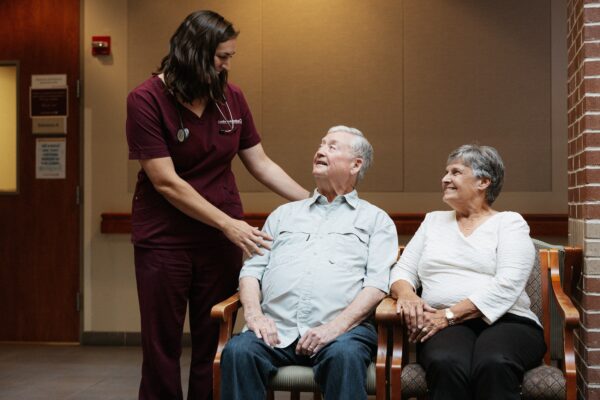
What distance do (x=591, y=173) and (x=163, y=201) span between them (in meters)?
1.60

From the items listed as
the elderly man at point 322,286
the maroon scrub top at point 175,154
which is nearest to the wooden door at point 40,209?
the maroon scrub top at point 175,154

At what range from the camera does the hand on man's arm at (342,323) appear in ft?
8.48

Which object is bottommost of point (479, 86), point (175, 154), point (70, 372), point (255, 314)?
point (70, 372)

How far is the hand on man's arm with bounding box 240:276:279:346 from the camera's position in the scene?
2660mm

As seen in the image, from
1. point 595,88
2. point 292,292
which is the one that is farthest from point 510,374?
point 595,88

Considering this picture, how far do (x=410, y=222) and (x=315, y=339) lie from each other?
97.6 inches

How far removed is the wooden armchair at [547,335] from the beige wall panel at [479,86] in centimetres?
187

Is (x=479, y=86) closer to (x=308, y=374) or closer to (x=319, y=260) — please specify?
(x=319, y=260)

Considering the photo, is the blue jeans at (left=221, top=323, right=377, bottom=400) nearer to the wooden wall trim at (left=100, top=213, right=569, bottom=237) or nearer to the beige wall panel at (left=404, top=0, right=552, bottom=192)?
the wooden wall trim at (left=100, top=213, right=569, bottom=237)

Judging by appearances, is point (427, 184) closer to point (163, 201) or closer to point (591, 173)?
point (591, 173)

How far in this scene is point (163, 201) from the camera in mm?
2873

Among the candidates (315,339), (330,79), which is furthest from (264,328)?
(330,79)

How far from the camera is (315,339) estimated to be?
2.58 metres

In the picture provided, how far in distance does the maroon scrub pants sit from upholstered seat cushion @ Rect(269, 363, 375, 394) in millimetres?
457
